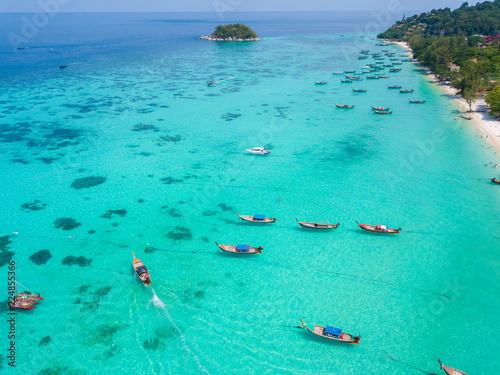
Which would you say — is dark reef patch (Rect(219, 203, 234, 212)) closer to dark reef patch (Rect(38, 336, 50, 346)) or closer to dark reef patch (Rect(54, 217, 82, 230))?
dark reef patch (Rect(54, 217, 82, 230))

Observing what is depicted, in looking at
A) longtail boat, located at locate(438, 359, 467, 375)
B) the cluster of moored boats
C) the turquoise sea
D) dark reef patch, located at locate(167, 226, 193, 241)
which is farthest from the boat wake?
the cluster of moored boats

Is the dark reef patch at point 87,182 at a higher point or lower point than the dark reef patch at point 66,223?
higher

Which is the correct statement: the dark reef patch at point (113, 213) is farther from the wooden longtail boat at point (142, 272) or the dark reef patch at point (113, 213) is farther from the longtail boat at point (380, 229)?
the longtail boat at point (380, 229)

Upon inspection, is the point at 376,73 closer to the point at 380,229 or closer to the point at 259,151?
the point at 259,151

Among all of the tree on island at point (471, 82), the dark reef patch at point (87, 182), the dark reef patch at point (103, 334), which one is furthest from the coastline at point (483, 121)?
the dark reef patch at point (87, 182)

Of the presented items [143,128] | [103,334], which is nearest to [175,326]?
[103,334]

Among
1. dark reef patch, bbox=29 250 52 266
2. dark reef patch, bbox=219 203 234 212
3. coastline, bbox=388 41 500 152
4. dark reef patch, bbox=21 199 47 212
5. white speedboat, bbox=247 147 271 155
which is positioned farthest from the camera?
coastline, bbox=388 41 500 152
